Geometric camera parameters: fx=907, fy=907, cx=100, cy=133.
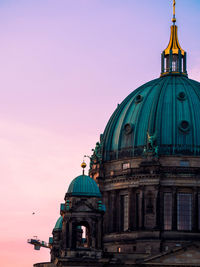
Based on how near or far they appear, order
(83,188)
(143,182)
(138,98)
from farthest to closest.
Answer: (138,98), (143,182), (83,188)

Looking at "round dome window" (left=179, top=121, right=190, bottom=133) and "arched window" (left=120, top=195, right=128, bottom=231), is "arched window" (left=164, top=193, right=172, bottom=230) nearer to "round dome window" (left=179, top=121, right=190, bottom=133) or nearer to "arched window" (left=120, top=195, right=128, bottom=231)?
"arched window" (left=120, top=195, right=128, bottom=231)

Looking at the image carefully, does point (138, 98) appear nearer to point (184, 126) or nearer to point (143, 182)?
point (184, 126)

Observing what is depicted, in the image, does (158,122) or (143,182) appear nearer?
(143,182)

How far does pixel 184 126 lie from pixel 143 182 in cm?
820

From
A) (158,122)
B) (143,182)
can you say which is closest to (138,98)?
(158,122)

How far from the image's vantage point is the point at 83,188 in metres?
89.4

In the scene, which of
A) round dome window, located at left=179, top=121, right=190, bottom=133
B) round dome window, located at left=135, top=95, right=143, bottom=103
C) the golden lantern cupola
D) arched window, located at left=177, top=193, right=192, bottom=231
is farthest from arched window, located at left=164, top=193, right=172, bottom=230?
the golden lantern cupola

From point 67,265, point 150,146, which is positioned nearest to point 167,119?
point 150,146

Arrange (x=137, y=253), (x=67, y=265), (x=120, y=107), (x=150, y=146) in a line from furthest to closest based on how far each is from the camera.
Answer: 1. (x=120, y=107)
2. (x=150, y=146)
3. (x=137, y=253)
4. (x=67, y=265)

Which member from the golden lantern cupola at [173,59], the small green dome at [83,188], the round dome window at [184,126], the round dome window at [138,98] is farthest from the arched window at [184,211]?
the golden lantern cupola at [173,59]

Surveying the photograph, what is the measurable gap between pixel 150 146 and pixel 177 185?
5.16m

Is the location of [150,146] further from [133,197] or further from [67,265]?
[67,265]

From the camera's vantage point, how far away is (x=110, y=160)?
102750 mm

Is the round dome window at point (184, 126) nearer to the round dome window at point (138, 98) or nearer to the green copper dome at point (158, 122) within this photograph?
the green copper dome at point (158, 122)
